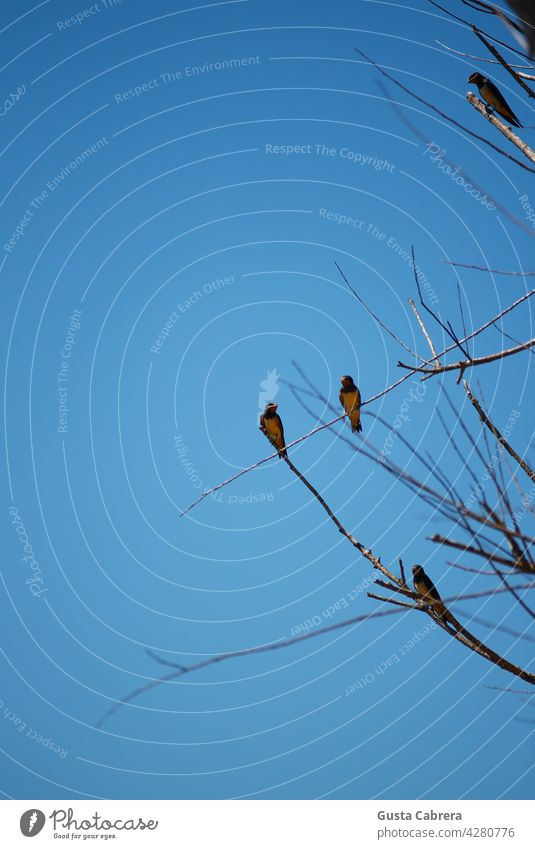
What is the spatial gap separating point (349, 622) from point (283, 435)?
9.66 m

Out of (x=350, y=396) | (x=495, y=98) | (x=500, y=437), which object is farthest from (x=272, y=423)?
(x=500, y=437)

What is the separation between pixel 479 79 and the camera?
26.8 ft

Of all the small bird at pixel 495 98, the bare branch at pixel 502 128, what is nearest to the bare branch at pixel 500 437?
the bare branch at pixel 502 128

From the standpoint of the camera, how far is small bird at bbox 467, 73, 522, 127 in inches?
287

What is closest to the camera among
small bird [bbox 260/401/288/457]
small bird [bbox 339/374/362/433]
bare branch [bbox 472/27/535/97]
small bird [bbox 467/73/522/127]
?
bare branch [bbox 472/27/535/97]

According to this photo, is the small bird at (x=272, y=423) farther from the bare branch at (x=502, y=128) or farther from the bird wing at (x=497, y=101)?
the bare branch at (x=502, y=128)

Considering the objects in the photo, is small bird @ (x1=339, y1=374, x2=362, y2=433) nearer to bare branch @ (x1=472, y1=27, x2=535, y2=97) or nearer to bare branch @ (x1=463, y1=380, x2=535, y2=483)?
bare branch @ (x1=463, y1=380, x2=535, y2=483)

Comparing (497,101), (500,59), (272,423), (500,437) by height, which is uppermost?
(272,423)

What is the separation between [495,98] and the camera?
7.59 metres

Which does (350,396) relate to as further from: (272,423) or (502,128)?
(502,128)

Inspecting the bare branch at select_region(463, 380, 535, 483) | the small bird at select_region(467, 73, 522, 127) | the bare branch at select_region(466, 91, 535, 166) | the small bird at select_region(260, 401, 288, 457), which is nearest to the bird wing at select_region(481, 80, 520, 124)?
the small bird at select_region(467, 73, 522, 127)

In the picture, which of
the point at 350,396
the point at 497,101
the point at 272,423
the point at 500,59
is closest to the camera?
the point at 500,59

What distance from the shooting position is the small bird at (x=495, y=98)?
7.29 meters
